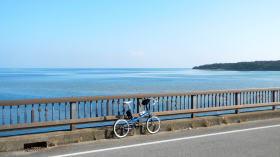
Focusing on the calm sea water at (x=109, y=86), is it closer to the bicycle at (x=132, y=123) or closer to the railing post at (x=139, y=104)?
the railing post at (x=139, y=104)

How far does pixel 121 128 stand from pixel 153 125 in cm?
105

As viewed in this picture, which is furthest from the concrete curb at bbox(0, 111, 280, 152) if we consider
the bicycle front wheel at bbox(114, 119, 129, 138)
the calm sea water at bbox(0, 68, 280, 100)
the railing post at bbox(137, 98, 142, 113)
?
the calm sea water at bbox(0, 68, 280, 100)

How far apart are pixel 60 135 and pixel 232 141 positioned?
4272 millimetres

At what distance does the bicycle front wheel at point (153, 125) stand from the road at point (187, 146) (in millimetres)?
234

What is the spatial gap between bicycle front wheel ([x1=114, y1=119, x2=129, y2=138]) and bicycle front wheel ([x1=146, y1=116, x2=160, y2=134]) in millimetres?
706

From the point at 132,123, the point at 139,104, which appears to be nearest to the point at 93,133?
the point at 132,123

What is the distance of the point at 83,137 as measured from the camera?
8.11 metres

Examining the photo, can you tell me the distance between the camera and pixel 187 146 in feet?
24.1

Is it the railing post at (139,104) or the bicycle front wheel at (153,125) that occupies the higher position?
the railing post at (139,104)

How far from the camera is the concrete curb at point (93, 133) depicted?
7.20 metres

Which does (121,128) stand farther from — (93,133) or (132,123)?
(93,133)

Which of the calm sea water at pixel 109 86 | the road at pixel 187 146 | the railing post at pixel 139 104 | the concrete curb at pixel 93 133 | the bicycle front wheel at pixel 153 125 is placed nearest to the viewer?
the road at pixel 187 146

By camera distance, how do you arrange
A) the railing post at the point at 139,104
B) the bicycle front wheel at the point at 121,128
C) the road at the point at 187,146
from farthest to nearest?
the railing post at the point at 139,104, the bicycle front wheel at the point at 121,128, the road at the point at 187,146

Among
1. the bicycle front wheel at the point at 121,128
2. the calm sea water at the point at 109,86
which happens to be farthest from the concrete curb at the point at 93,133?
the calm sea water at the point at 109,86
